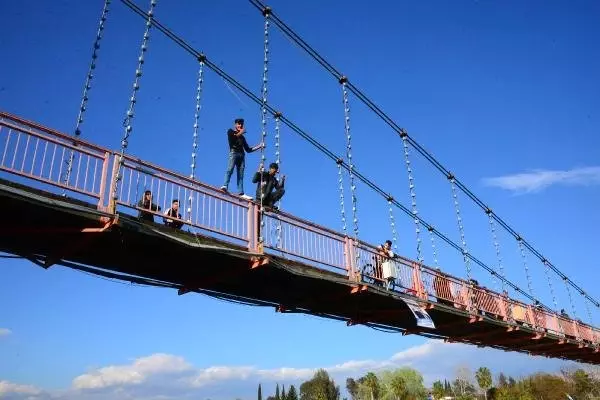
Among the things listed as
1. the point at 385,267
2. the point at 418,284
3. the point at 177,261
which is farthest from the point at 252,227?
the point at 418,284

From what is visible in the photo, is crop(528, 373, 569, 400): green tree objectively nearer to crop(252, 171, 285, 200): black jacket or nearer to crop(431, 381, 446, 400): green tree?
crop(431, 381, 446, 400): green tree

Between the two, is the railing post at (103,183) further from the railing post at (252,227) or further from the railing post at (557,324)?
the railing post at (557,324)

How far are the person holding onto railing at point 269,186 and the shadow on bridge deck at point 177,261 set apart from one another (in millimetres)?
1488

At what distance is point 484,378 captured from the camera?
3086 inches

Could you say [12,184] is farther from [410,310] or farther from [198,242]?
[410,310]

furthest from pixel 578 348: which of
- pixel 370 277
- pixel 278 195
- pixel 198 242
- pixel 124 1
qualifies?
pixel 124 1

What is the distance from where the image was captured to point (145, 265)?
8977 millimetres

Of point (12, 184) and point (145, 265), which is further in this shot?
point (145, 265)

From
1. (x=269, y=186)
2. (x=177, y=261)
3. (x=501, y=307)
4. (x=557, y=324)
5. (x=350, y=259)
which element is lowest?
(x=177, y=261)

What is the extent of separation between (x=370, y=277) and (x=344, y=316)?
6.63 ft

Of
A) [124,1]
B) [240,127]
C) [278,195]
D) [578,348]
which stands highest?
[124,1]

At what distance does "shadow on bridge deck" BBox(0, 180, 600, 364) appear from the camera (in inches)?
281

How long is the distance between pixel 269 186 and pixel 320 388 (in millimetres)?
99869

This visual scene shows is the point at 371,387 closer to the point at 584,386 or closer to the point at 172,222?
the point at 584,386
